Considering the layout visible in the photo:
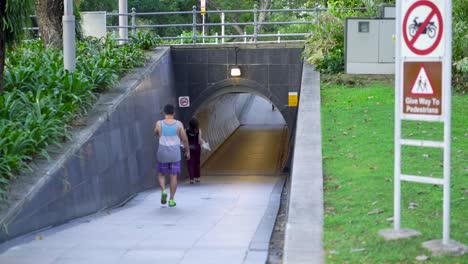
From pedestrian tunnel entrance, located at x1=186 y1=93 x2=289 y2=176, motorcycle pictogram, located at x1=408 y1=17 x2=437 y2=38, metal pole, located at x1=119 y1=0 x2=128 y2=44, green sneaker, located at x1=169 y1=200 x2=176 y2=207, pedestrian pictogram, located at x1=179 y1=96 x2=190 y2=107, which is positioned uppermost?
metal pole, located at x1=119 y1=0 x2=128 y2=44

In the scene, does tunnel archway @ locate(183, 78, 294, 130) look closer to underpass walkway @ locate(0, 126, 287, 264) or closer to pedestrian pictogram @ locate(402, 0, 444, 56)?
underpass walkway @ locate(0, 126, 287, 264)

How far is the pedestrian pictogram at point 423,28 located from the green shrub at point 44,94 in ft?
16.3

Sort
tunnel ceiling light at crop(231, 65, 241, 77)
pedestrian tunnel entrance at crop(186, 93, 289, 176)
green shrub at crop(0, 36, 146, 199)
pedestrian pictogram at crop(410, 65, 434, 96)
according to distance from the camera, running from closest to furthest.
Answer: pedestrian pictogram at crop(410, 65, 434, 96) → green shrub at crop(0, 36, 146, 199) → tunnel ceiling light at crop(231, 65, 241, 77) → pedestrian tunnel entrance at crop(186, 93, 289, 176)

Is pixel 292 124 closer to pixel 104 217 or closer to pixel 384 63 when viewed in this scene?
pixel 384 63

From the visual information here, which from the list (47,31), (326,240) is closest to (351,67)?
(47,31)

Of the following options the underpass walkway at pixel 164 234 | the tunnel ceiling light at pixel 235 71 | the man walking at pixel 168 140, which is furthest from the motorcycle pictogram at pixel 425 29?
the tunnel ceiling light at pixel 235 71

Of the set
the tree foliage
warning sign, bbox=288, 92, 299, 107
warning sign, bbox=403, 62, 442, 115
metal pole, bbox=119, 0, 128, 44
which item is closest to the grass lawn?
warning sign, bbox=403, 62, 442, 115

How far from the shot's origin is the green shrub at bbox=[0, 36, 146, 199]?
32.6ft

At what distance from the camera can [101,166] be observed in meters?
12.6

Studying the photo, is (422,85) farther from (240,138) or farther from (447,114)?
(240,138)

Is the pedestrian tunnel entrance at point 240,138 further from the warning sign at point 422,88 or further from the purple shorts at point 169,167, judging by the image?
the warning sign at point 422,88

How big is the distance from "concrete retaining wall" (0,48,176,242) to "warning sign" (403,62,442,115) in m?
4.65

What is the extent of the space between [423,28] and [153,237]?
3.94 metres

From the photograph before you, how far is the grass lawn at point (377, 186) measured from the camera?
263 inches
